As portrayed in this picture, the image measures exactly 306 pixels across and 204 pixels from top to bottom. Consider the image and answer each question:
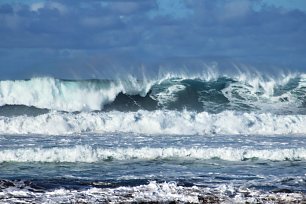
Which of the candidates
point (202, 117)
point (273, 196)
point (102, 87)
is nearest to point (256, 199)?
point (273, 196)

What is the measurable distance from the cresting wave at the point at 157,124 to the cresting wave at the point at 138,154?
22.6 ft

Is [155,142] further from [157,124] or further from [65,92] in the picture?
[65,92]

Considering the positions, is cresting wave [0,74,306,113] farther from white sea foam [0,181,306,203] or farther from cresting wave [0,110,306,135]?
white sea foam [0,181,306,203]

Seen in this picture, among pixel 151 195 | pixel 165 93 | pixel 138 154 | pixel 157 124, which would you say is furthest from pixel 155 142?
pixel 165 93

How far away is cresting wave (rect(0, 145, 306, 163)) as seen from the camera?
816 inches

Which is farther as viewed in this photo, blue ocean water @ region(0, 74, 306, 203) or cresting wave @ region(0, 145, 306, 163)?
cresting wave @ region(0, 145, 306, 163)

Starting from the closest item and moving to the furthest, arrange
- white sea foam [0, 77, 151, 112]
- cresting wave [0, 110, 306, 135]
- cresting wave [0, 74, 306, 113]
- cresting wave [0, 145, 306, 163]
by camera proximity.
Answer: cresting wave [0, 145, 306, 163], cresting wave [0, 110, 306, 135], cresting wave [0, 74, 306, 113], white sea foam [0, 77, 151, 112]

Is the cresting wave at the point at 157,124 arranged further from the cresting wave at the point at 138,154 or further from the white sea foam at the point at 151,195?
the white sea foam at the point at 151,195

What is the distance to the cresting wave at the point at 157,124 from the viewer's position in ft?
95.6

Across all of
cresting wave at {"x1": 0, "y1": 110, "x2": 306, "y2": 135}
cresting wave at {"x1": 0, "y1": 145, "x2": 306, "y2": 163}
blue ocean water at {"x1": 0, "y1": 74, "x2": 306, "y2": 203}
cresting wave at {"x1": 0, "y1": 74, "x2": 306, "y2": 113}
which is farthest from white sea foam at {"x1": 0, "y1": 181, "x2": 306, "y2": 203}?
cresting wave at {"x1": 0, "y1": 74, "x2": 306, "y2": 113}

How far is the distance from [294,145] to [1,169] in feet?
34.1

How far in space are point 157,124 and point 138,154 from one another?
335 inches

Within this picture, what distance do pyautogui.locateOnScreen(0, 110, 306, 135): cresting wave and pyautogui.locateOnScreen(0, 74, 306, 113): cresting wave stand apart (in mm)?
5090

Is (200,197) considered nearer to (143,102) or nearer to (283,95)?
(143,102)
